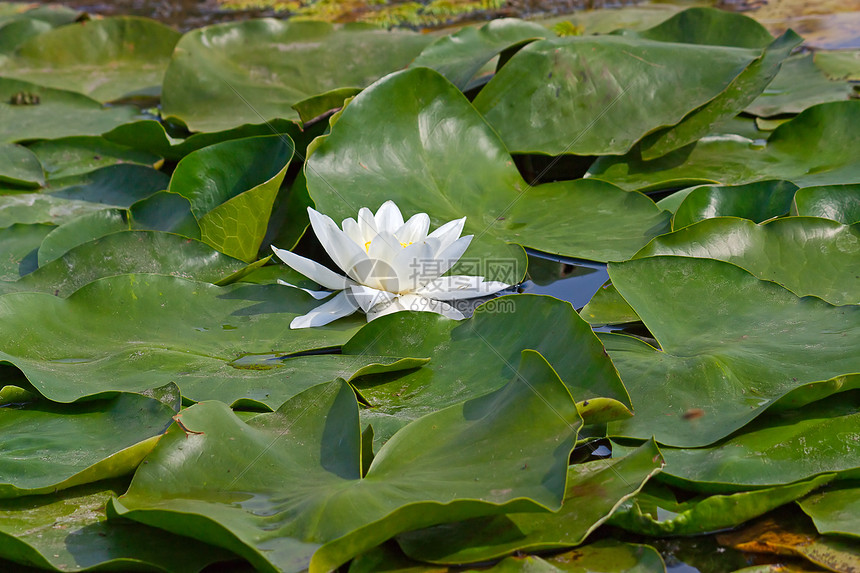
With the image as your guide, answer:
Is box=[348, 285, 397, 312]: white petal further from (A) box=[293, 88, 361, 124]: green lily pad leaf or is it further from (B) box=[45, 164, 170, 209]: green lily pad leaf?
(B) box=[45, 164, 170, 209]: green lily pad leaf

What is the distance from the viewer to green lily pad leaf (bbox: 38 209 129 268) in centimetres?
201

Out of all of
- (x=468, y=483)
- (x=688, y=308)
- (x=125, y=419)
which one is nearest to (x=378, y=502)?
(x=468, y=483)

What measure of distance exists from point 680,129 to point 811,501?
56.5 inches

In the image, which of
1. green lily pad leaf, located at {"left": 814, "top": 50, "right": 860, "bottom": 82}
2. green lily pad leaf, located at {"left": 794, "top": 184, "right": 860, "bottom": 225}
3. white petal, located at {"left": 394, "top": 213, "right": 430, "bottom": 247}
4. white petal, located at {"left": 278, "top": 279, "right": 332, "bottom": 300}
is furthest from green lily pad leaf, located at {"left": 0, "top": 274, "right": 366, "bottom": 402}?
green lily pad leaf, located at {"left": 814, "top": 50, "right": 860, "bottom": 82}

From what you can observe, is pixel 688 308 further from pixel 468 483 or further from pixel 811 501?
pixel 468 483

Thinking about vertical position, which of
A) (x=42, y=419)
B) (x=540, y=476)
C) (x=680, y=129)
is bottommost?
(x=42, y=419)

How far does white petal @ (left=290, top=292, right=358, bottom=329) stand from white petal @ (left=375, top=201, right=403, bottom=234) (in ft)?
0.72

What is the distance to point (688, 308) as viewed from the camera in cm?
161

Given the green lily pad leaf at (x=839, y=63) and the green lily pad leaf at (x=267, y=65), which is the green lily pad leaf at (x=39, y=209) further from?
the green lily pad leaf at (x=839, y=63)

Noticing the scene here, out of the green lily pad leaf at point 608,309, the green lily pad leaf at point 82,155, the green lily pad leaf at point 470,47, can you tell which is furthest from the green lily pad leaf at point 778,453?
the green lily pad leaf at point 82,155

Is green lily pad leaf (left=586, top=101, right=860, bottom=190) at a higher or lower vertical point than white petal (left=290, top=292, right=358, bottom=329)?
higher

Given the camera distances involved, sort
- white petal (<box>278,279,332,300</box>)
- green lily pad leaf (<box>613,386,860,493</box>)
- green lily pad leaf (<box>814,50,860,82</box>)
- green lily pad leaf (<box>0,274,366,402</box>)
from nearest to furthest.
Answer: green lily pad leaf (<box>613,386,860,493</box>) < green lily pad leaf (<box>0,274,366,402</box>) < white petal (<box>278,279,332,300</box>) < green lily pad leaf (<box>814,50,860,82</box>)

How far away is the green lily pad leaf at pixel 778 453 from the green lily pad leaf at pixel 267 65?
1.98 metres

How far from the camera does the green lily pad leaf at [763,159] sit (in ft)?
7.53
